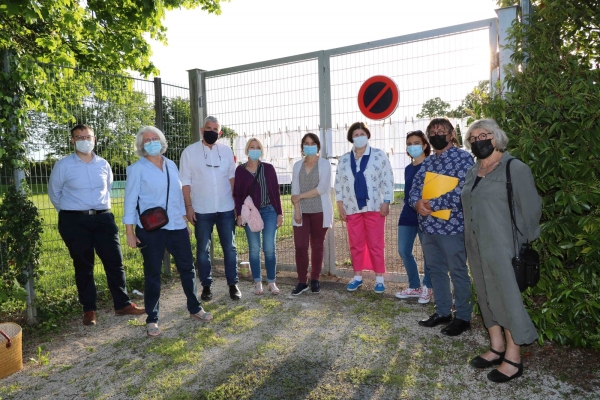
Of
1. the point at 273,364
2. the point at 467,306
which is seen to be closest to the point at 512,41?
the point at 467,306

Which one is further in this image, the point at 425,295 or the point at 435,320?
the point at 425,295

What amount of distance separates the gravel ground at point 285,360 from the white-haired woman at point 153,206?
56cm

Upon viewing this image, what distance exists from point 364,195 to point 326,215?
0.55 m

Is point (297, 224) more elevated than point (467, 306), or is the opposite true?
point (297, 224)

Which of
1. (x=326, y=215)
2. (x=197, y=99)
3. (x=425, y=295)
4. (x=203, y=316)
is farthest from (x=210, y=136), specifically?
(x=425, y=295)

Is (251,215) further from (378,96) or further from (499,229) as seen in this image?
(499,229)

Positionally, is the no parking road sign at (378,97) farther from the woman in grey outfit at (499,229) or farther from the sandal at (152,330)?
the sandal at (152,330)

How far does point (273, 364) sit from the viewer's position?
3646 millimetres

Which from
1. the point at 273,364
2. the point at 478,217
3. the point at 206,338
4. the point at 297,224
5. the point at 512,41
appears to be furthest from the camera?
the point at 297,224

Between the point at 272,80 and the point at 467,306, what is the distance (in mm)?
4187

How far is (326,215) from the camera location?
17.9ft

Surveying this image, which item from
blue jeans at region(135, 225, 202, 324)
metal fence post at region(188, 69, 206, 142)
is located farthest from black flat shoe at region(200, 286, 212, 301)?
metal fence post at region(188, 69, 206, 142)

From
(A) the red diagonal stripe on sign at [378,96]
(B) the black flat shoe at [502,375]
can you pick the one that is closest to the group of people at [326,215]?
(B) the black flat shoe at [502,375]

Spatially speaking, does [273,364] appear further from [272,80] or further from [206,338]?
[272,80]
